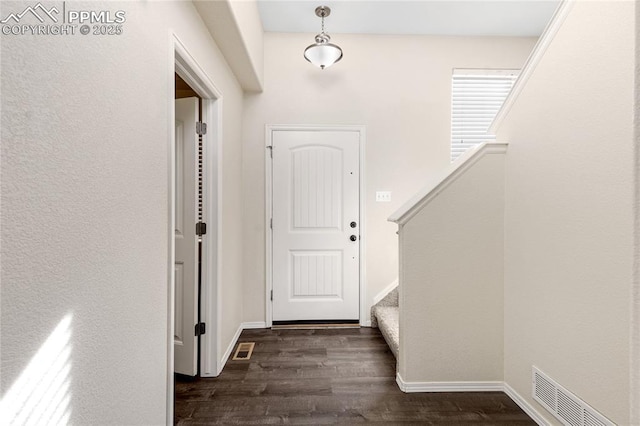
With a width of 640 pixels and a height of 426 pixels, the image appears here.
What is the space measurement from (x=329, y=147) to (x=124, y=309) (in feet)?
8.36

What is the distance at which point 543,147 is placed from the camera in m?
1.77

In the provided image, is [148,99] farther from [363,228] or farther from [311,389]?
[363,228]

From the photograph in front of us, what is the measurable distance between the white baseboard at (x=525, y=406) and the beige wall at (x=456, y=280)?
0.58ft

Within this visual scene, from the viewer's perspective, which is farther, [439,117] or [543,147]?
[439,117]

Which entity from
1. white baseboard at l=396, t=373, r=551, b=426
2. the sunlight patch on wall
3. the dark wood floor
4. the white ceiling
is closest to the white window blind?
the white ceiling

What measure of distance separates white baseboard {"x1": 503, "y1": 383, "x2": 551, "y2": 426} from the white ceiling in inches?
124

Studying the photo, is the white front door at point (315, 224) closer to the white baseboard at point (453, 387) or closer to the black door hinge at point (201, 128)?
the black door hinge at point (201, 128)

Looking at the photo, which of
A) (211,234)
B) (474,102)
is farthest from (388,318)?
(474,102)

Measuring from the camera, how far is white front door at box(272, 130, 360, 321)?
3350 mm

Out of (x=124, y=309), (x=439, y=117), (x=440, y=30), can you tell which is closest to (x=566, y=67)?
(x=439, y=117)

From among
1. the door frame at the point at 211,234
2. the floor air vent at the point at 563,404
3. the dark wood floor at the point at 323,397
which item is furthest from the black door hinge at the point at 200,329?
the floor air vent at the point at 563,404

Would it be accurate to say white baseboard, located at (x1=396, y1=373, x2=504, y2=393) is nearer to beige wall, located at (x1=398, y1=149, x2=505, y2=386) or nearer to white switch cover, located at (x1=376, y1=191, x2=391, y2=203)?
beige wall, located at (x1=398, y1=149, x2=505, y2=386)

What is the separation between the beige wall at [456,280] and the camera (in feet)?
6.88

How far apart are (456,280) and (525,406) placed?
812 millimetres
